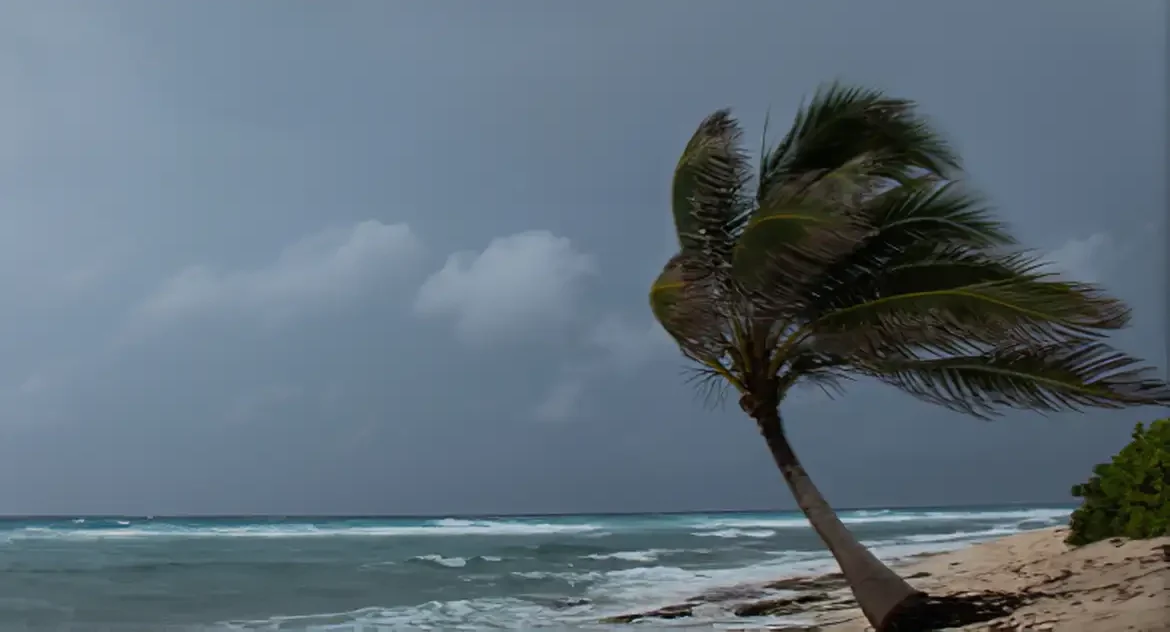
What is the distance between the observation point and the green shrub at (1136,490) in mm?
4180

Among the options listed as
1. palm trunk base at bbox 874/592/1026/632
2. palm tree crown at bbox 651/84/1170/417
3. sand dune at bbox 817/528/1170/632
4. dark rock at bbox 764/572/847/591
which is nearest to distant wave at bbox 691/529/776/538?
dark rock at bbox 764/572/847/591

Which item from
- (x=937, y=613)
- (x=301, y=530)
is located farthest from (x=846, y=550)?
(x=301, y=530)

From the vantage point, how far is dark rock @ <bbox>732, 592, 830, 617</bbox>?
16.8 feet

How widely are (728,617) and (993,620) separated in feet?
5.62

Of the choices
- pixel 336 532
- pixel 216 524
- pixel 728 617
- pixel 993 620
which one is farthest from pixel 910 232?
pixel 216 524

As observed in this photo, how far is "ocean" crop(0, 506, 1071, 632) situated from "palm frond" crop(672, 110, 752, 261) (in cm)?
229

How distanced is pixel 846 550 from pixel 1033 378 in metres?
1.03

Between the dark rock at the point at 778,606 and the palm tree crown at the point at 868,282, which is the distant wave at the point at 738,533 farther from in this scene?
the palm tree crown at the point at 868,282

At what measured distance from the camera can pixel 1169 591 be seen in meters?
3.44

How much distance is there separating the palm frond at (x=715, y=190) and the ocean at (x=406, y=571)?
7.52 feet

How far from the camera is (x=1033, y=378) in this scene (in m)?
3.57

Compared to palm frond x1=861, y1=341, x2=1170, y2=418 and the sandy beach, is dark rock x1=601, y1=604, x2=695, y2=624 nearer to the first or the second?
the sandy beach

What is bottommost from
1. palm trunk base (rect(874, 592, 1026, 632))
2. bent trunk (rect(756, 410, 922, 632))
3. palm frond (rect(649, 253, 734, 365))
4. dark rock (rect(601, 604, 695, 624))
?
dark rock (rect(601, 604, 695, 624))

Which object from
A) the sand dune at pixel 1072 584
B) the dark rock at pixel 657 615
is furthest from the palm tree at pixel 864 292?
the dark rock at pixel 657 615
